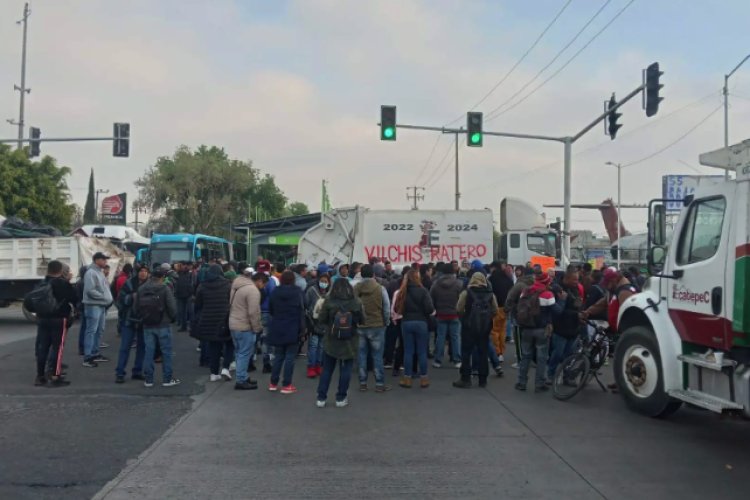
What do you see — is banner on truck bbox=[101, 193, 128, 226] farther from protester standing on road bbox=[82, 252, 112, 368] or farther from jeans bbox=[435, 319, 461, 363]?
jeans bbox=[435, 319, 461, 363]

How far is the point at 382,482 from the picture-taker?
560cm

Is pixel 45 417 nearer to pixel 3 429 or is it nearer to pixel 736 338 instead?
pixel 3 429

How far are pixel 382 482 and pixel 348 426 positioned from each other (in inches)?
77.9

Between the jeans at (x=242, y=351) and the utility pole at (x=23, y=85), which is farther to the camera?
the utility pole at (x=23, y=85)

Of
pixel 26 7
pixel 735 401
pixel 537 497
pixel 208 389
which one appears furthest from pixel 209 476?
pixel 26 7

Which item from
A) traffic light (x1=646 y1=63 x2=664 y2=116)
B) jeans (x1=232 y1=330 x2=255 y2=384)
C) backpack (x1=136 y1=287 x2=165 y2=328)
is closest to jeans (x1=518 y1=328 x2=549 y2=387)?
jeans (x1=232 y1=330 x2=255 y2=384)

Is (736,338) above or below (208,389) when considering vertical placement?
above

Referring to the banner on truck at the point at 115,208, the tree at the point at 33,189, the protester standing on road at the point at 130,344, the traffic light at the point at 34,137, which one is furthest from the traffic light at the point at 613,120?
the banner on truck at the point at 115,208

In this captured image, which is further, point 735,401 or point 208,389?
point 208,389

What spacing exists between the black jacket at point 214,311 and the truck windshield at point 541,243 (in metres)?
15.8

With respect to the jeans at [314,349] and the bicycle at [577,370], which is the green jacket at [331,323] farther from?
the bicycle at [577,370]

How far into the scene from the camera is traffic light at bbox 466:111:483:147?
21.2 metres

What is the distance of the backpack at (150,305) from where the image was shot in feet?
31.8

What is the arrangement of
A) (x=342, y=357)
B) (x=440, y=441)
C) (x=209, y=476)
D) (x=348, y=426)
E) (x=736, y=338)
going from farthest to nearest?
1. (x=342, y=357)
2. (x=348, y=426)
3. (x=440, y=441)
4. (x=736, y=338)
5. (x=209, y=476)
